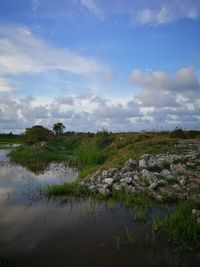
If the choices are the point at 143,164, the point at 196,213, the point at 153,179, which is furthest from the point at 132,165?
the point at 196,213

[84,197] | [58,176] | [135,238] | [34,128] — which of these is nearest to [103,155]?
[58,176]

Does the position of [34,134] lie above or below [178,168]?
above

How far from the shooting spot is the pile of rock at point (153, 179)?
9.51 metres

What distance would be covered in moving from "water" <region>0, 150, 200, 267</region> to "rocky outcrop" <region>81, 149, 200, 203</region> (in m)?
1.31

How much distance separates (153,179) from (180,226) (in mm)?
3715

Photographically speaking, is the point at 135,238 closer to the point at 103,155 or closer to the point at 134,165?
the point at 134,165

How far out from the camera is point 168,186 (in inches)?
386

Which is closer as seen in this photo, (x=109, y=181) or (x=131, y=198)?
(x=131, y=198)

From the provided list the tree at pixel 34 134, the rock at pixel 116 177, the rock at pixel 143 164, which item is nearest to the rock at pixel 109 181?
the rock at pixel 116 177

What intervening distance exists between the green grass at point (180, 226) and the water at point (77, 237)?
32cm

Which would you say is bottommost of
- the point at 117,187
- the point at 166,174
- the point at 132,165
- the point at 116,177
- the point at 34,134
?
the point at 117,187

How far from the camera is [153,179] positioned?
10406 millimetres

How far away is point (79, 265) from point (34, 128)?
41.7 metres

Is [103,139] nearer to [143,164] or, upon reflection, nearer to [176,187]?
[143,164]
